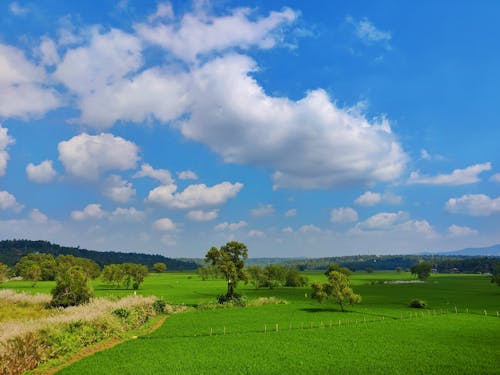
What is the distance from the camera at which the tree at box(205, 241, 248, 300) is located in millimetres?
89500

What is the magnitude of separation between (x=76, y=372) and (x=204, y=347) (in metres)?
15.0

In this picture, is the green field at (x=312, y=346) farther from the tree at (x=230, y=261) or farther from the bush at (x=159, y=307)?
the tree at (x=230, y=261)

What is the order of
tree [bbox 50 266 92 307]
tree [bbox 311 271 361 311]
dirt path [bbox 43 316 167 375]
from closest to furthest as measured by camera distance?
dirt path [bbox 43 316 167 375]
tree [bbox 50 266 92 307]
tree [bbox 311 271 361 311]

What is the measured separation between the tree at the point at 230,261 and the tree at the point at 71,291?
2873 centimetres

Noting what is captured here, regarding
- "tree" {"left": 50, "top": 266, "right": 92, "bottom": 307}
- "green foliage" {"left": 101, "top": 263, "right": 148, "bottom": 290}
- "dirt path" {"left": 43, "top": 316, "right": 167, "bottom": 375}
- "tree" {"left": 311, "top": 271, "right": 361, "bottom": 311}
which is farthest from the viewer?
"green foliage" {"left": 101, "top": 263, "right": 148, "bottom": 290}

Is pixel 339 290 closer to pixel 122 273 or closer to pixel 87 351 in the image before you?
pixel 87 351

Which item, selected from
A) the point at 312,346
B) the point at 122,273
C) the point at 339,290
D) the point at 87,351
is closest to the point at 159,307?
the point at 87,351

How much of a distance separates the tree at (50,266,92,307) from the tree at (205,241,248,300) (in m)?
28.7

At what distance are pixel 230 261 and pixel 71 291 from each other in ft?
118

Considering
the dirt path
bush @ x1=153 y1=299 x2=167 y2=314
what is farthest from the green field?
bush @ x1=153 y1=299 x2=167 y2=314

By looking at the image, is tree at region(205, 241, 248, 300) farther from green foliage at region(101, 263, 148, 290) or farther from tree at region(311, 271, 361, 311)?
green foliage at region(101, 263, 148, 290)

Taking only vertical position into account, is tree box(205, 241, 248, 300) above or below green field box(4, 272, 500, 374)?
above

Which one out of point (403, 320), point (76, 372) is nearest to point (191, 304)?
point (403, 320)

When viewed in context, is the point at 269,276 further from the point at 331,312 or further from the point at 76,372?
the point at 76,372
